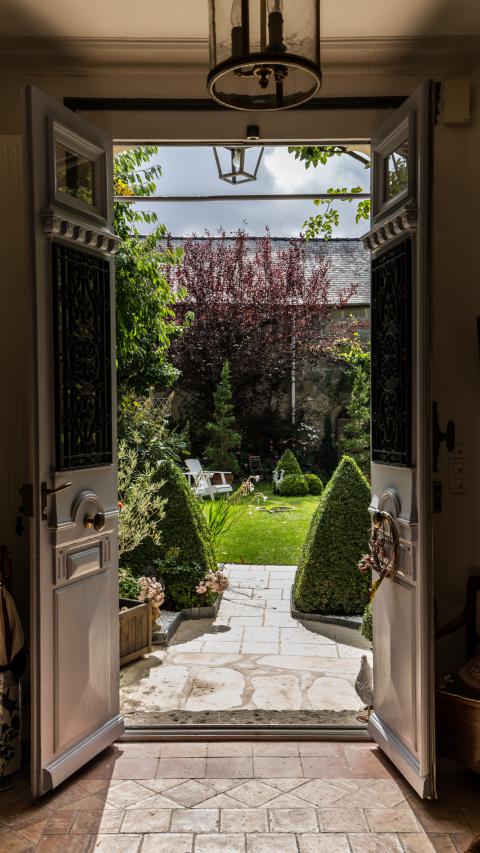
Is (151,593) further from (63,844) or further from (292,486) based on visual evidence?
(292,486)

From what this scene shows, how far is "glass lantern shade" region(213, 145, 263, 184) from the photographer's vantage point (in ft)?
13.2

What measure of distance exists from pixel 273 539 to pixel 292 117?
6.00 meters

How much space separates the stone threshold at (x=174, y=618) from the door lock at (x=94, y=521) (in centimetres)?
228

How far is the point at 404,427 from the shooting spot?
9.30 feet

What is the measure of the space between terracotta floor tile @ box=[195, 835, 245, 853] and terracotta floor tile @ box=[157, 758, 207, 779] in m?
0.43

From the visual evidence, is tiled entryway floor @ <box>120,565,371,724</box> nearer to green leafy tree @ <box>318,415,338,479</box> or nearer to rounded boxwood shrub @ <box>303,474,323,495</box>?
rounded boxwood shrub @ <box>303,474,323,495</box>

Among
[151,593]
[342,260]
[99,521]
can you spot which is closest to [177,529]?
[151,593]

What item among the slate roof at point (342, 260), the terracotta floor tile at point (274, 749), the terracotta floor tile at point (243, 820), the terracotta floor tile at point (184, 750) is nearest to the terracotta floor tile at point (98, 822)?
the terracotta floor tile at point (243, 820)

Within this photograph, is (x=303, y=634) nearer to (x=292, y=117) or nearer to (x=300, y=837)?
(x=300, y=837)

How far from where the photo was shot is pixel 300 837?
2.42m

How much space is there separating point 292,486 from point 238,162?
26.9ft

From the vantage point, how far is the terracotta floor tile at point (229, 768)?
2.85 meters

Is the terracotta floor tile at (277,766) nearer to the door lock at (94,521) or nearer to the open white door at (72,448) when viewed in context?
the open white door at (72,448)

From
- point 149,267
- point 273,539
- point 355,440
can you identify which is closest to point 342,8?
point 149,267
